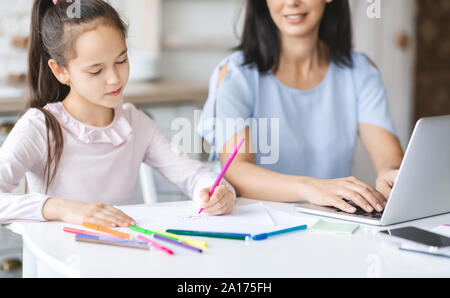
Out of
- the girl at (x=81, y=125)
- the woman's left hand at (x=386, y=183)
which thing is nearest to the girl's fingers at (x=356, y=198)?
the woman's left hand at (x=386, y=183)

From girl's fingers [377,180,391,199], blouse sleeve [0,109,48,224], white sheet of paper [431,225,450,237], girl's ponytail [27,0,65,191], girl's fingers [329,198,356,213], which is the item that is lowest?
white sheet of paper [431,225,450,237]

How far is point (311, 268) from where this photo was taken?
0.86m

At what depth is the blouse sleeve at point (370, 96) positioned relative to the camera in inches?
67.4

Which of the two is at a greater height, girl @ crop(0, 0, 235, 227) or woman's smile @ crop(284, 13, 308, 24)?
woman's smile @ crop(284, 13, 308, 24)

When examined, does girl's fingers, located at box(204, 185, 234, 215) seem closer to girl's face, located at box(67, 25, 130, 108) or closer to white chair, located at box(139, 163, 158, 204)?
girl's face, located at box(67, 25, 130, 108)

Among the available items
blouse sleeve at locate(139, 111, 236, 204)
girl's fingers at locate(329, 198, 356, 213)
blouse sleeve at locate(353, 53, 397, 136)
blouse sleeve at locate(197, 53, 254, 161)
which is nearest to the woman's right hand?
girl's fingers at locate(329, 198, 356, 213)

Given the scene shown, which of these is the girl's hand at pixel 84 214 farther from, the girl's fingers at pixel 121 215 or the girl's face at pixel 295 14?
the girl's face at pixel 295 14

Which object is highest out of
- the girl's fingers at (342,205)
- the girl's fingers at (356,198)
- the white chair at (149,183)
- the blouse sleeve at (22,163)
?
the blouse sleeve at (22,163)

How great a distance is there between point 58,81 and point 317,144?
2.48 ft

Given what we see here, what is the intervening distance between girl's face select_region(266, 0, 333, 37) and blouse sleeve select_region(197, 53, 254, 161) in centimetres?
16

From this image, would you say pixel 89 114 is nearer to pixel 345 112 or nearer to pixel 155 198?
pixel 155 198

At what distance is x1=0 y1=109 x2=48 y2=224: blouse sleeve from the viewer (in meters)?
1.08

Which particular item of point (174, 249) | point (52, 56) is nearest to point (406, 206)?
point (174, 249)

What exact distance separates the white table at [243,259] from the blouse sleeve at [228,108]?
62 cm
